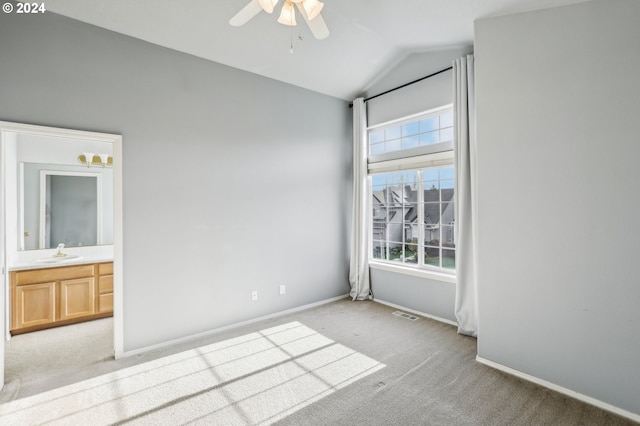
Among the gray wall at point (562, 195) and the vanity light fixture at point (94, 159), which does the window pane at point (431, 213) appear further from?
the vanity light fixture at point (94, 159)

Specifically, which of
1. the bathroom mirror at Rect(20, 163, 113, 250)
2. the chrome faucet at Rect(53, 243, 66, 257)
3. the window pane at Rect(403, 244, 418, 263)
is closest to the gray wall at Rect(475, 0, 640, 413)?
the window pane at Rect(403, 244, 418, 263)

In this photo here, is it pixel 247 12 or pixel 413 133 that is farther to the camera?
pixel 413 133

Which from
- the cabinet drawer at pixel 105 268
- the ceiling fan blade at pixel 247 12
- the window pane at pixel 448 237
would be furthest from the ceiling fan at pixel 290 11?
the cabinet drawer at pixel 105 268

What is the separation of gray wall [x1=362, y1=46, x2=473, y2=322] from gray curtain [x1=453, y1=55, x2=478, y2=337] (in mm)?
244

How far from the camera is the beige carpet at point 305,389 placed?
6.78 ft

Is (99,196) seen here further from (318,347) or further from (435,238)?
(435,238)

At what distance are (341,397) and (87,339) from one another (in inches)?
115

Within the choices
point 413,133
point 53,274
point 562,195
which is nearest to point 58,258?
point 53,274

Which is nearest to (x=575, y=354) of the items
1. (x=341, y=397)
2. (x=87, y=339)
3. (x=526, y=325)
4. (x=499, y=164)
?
(x=526, y=325)

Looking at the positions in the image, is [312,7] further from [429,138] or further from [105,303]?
[105,303]

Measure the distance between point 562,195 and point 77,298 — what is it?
17.0 feet

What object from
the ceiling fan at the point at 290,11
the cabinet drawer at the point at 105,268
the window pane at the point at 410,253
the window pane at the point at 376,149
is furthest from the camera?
the window pane at the point at 376,149

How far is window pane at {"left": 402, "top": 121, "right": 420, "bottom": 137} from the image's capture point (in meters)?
4.06

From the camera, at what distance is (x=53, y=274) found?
3590 millimetres
